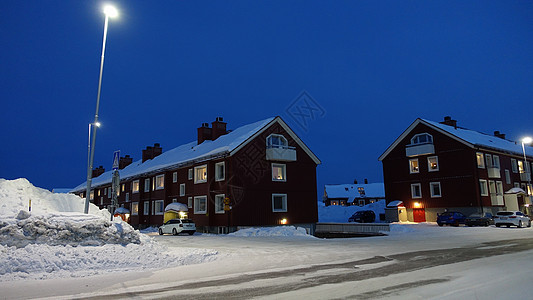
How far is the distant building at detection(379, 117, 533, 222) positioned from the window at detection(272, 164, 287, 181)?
2021 cm

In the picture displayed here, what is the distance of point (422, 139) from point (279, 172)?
2168cm

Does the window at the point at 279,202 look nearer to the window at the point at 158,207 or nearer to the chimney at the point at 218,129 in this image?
the chimney at the point at 218,129

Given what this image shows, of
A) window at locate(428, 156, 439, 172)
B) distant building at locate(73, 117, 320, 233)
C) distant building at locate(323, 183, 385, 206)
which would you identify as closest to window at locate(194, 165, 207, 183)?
distant building at locate(73, 117, 320, 233)

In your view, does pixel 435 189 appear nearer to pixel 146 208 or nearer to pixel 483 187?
pixel 483 187

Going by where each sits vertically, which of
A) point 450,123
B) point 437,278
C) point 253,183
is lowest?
point 437,278

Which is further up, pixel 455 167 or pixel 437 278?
pixel 455 167

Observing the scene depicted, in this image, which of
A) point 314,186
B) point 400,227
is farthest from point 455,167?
point 314,186

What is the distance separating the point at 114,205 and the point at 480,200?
40674 millimetres

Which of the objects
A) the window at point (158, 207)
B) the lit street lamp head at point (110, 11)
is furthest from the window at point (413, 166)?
the lit street lamp head at point (110, 11)

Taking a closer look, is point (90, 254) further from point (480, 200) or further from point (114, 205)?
point (480, 200)

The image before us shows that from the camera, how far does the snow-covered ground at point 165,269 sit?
28.1ft

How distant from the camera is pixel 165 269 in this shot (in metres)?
12.4

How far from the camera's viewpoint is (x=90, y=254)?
1262 cm

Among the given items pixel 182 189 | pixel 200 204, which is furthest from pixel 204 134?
pixel 200 204
